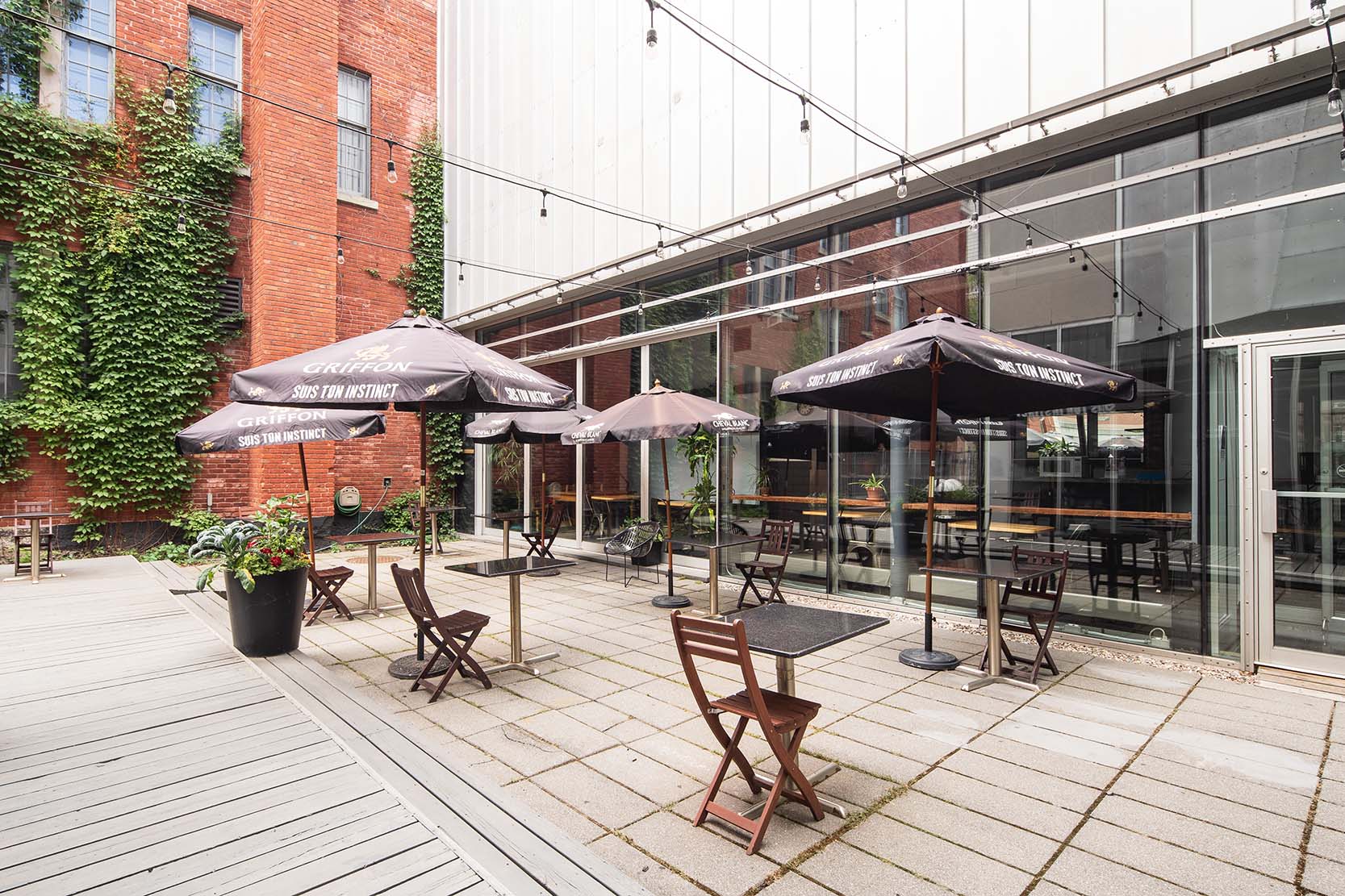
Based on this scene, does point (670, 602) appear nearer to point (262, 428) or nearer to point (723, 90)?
point (262, 428)

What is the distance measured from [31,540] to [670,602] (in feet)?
26.6

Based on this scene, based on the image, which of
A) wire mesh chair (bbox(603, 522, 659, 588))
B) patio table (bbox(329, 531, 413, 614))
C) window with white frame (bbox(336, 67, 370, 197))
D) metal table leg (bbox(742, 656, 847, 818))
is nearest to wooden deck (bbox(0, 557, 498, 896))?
metal table leg (bbox(742, 656, 847, 818))

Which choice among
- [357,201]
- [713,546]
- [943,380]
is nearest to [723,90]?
[943,380]

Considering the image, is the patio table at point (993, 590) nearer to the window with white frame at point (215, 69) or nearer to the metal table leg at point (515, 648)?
the metal table leg at point (515, 648)

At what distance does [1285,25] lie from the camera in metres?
4.34

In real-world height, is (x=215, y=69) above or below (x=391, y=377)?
above

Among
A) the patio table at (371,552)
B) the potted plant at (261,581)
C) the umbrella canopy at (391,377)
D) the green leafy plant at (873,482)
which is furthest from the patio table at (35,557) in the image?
the green leafy plant at (873,482)

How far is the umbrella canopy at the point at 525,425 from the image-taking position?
7520 millimetres

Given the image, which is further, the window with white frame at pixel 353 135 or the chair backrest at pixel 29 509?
the window with white frame at pixel 353 135

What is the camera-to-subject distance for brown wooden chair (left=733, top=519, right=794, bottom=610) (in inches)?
257

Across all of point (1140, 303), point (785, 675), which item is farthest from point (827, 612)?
point (1140, 303)

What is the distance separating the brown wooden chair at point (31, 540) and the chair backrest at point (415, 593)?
6616 millimetres

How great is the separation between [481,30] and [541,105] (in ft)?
9.42

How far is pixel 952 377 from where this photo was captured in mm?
5035
